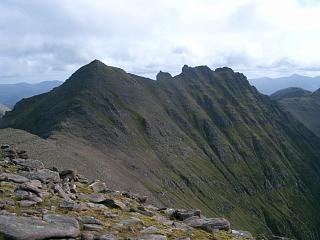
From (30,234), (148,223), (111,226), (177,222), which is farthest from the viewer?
(177,222)

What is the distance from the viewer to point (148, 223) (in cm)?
3034

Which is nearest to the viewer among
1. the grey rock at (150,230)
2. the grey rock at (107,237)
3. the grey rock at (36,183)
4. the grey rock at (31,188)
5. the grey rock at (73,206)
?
the grey rock at (107,237)

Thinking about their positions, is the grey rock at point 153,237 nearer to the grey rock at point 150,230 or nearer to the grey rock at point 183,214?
the grey rock at point 150,230

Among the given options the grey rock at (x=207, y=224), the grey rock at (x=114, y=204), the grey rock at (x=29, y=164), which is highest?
the grey rock at (x=29, y=164)

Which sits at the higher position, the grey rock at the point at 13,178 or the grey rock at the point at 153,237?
the grey rock at the point at 13,178

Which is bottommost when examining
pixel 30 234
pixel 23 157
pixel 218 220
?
pixel 218 220

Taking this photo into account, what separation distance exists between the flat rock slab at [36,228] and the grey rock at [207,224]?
1051cm

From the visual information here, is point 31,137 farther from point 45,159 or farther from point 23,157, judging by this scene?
point 23,157

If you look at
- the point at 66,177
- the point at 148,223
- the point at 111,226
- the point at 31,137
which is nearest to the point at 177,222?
the point at 148,223

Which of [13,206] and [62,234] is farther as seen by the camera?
[13,206]

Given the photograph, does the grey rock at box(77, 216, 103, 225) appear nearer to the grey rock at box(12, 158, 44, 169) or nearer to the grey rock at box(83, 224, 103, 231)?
the grey rock at box(83, 224, 103, 231)

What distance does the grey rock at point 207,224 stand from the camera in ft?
107

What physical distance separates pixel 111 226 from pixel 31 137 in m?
128

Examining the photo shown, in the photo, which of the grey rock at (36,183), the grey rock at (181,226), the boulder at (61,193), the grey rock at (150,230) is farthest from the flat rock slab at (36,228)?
the grey rock at (181,226)
